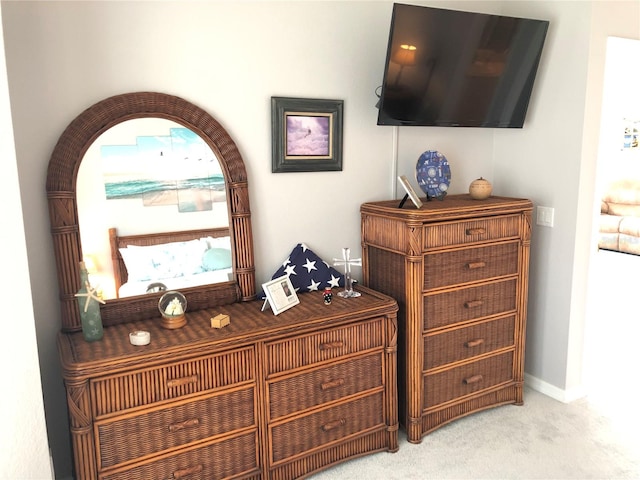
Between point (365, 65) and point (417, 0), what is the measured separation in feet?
1.53

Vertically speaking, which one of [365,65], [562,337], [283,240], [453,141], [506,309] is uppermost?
[365,65]

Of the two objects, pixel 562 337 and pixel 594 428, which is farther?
pixel 562 337

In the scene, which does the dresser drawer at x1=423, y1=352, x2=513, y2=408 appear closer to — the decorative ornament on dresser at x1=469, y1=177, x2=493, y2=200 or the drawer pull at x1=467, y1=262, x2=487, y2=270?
the drawer pull at x1=467, y1=262, x2=487, y2=270

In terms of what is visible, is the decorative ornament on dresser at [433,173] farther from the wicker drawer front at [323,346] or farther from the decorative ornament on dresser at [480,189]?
the wicker drawer front at [323,346]

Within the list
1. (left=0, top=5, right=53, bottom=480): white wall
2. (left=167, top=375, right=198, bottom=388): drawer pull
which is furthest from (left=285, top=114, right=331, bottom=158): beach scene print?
(left=0, top=5, right=53, bottom=480): white wall

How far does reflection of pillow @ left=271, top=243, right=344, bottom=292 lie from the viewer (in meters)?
2.60

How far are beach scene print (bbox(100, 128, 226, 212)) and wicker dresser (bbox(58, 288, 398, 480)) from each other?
0.53 metres

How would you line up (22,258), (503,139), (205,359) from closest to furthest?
(22,258), (205,359), (503,139)

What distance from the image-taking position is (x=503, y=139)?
3.18 metres

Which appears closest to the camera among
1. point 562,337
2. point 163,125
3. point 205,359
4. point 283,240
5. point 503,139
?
point 205,359

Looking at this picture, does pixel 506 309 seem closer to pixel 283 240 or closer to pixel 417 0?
pixel 283 240

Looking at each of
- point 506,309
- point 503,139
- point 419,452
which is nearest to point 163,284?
point 419,452

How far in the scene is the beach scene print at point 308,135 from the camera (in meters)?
2.56

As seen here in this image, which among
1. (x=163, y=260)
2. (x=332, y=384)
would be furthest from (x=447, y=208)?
(x=163, y=260)
